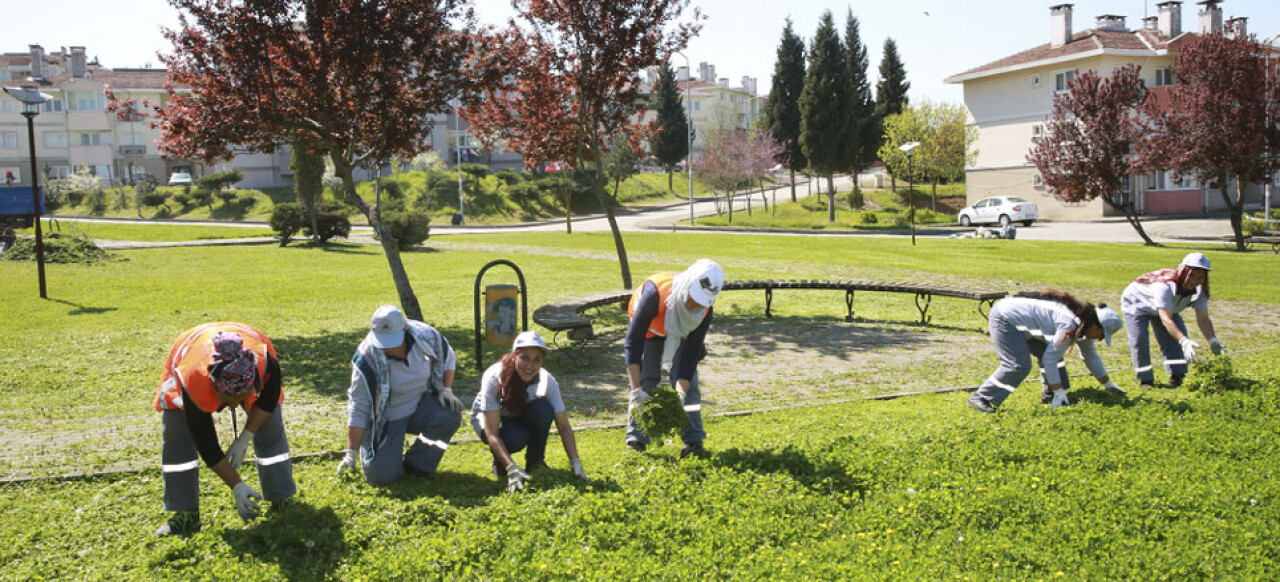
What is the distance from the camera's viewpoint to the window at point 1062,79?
48500 millimetres

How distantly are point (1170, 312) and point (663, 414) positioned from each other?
6099mm

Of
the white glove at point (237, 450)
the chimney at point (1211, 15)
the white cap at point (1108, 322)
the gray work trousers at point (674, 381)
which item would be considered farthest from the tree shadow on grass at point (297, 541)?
the chimney at point (1211, 15)

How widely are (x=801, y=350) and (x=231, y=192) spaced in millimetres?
47502

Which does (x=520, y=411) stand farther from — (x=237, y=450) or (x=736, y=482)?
(x=237, y=450)

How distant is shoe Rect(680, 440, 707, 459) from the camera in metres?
7.07

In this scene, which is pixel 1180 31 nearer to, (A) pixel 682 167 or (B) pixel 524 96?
(A) pixel 682 167

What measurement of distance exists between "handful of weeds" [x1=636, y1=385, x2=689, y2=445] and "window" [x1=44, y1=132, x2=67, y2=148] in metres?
78.4

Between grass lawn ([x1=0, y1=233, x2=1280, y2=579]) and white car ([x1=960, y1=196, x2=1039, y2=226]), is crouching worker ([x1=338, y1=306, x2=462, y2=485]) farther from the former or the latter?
white car ([x1=960, y1=196, x2=1039, y2=226])

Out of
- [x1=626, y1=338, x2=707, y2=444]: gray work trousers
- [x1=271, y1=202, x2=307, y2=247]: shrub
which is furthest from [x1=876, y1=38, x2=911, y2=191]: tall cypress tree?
A: [x1=626, y1=338, x2=707, y2=444]: gray work trousers

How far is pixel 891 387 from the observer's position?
10234 mm

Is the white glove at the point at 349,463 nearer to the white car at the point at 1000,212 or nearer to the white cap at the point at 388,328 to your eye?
the white cap at the point at 388,328

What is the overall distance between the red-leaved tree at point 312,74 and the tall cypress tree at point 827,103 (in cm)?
3974

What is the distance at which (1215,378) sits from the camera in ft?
Result: 29.2

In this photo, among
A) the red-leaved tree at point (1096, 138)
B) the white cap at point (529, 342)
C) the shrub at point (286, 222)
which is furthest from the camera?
the red-leaved tree at point (1096, 138)
